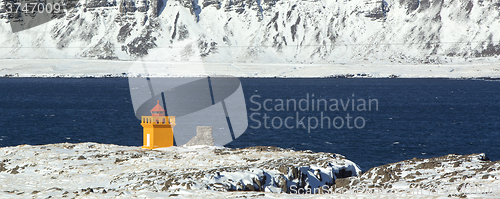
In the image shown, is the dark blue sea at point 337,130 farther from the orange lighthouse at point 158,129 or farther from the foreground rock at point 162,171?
the orange lighthouse at point 158,129

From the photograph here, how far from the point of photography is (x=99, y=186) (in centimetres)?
1948

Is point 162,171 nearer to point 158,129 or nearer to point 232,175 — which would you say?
point 232,175

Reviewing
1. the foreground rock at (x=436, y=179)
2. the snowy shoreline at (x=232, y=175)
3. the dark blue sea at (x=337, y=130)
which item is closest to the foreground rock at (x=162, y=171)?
the snowy shoreline at (x=232, y=175)

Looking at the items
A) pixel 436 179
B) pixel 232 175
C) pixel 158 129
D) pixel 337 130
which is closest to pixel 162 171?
pixel 232 175

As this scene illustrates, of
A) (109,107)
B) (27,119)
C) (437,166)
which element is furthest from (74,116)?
(437,166)

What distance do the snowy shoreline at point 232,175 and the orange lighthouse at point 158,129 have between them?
239 centimetres

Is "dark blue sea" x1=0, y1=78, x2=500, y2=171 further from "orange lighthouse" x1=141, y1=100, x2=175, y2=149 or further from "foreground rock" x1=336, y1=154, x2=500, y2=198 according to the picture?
"foreground rock" x1=336, y1=154, x2=500, y2=198

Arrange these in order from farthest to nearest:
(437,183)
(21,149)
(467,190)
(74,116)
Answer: (74,116)
(21,149)
(437,183)
(467,190)

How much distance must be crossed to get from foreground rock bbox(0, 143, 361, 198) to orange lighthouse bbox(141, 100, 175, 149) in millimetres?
1644

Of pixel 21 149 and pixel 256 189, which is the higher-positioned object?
pixel 21 149

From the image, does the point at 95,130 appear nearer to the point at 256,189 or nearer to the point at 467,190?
the point at 256,189

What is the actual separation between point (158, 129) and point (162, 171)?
7.45m

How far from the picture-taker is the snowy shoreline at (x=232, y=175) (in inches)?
648

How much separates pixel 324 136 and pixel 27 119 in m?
42.1
